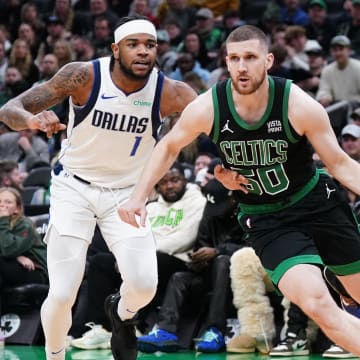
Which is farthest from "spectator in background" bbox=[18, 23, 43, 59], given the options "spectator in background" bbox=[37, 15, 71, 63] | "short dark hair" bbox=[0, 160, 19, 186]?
"short dark hair" bbox=[0, 160, 19, 186]

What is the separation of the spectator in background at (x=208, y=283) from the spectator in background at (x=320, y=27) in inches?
225

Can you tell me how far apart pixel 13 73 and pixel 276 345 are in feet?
24.2

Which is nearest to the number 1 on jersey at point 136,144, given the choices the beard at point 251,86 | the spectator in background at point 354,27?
the beard at point 251,86

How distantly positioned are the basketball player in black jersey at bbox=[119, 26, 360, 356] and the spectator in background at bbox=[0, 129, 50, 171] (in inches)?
279

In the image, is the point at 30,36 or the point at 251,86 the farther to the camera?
the point at 30,36

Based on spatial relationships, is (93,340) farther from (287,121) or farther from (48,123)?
(287,121)

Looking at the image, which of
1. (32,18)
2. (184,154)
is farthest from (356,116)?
(32,18)

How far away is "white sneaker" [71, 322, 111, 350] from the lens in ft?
31.2

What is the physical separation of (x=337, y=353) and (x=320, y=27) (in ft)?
24.4

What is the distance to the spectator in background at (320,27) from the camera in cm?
1471

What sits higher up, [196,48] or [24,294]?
[196,48]

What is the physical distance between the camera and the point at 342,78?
12.3 metres

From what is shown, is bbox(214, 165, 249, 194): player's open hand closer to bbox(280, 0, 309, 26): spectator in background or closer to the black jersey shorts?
the black jersey shorts

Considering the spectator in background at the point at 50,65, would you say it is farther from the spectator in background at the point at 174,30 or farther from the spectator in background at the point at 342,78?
the spectator in background at the point at 342,78
